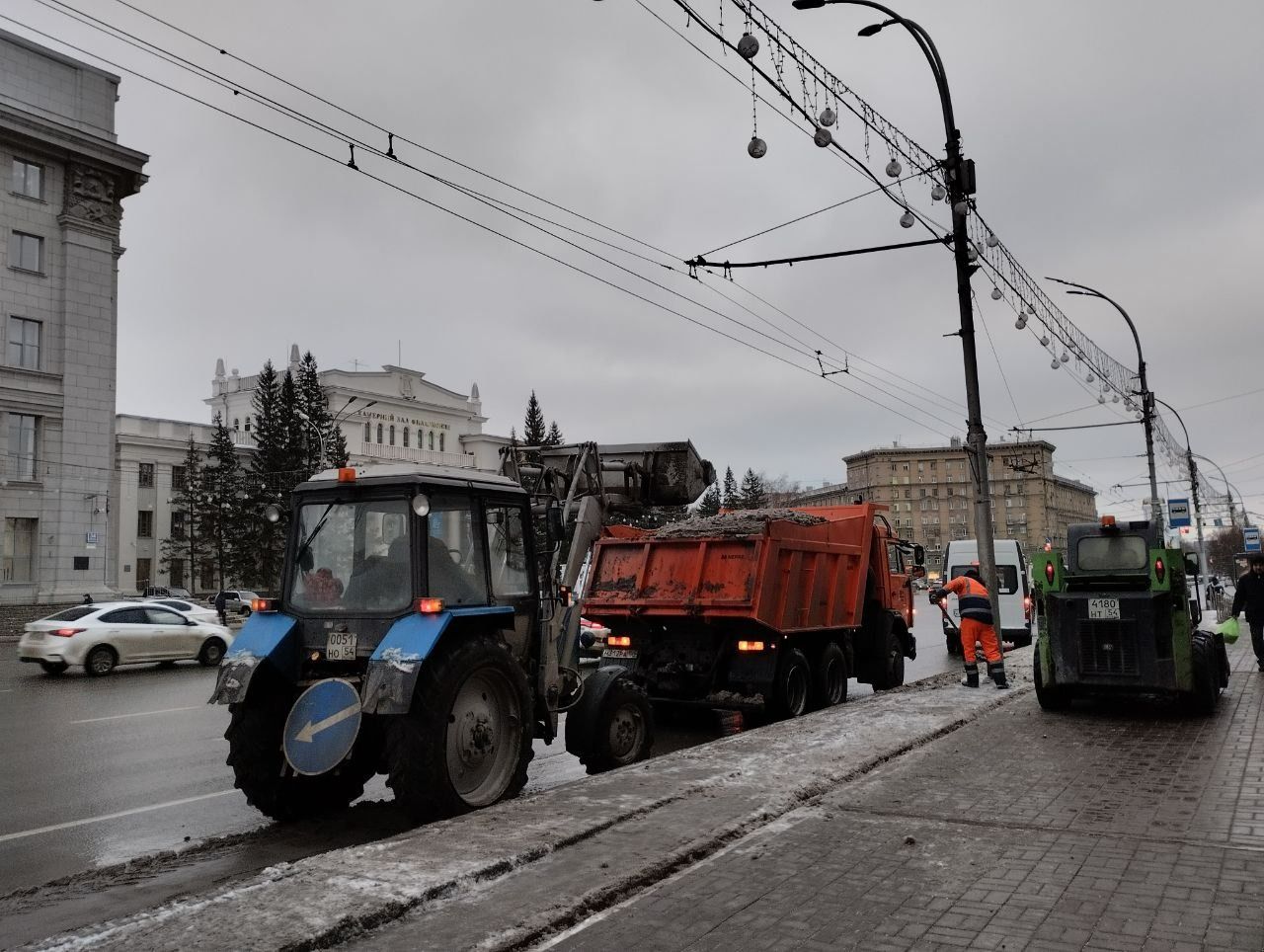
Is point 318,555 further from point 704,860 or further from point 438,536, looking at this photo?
point 704,860

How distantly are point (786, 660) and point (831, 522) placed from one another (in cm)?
225

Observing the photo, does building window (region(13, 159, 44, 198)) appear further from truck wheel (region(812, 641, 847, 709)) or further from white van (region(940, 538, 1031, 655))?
truck wheel (region(812, 641, 847, 709))

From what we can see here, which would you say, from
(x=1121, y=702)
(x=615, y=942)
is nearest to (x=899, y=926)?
(x=615, y=942)

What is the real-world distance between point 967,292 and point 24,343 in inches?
1477

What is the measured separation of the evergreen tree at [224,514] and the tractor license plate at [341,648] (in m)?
57.8

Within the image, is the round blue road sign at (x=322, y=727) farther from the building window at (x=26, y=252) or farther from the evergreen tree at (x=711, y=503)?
the evergreen tree at (x=711, y=503)

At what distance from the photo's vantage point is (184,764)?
9.98m

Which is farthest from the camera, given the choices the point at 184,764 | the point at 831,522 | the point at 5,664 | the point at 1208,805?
the point at 5,664

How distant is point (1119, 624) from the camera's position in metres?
10.6

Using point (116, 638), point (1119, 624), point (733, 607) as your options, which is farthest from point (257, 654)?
point (116, 638)

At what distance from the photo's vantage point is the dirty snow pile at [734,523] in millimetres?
11969

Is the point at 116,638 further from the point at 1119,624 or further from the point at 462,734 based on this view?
the point at 1119,624

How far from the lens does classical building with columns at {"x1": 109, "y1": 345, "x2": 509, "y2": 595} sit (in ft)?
207

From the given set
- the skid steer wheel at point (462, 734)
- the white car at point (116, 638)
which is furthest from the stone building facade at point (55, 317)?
the skid steer wheel at point (462, 734)
